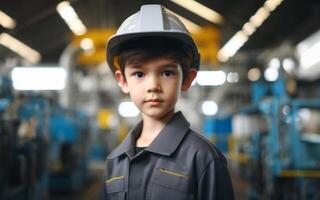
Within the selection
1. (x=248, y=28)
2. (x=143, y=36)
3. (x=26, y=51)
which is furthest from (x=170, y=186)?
(x=26, y=51)

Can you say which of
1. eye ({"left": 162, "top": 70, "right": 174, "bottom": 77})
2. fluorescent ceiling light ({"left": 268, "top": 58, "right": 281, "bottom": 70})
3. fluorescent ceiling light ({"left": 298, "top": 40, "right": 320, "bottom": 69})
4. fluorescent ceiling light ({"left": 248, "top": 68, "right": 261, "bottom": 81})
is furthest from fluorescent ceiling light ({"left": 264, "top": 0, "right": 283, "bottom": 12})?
fluorescent ceiling light ({"left": 298, "top": 40, "right": 320, "bottom": 69})

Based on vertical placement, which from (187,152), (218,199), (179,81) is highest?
(179,81)

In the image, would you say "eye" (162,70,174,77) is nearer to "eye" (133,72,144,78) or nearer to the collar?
"eye" (133,72,144,78)

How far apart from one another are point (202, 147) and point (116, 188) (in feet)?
1.08

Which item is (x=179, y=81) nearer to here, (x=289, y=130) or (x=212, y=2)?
(x=212, y=2)

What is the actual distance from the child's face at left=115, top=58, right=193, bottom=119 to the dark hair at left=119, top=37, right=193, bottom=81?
17 millimetres

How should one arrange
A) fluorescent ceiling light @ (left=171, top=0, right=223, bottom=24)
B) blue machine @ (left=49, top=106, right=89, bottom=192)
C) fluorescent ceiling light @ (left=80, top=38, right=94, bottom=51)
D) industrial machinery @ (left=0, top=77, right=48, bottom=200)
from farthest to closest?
blue machine @ (left=49, top=106, right=89, bottom=192) → industrial machinery @ (left=0, top=77, right=48, bottom=200) → fluorescent ceiling light @ (left=80, top=38, right=94, bottom=51) → fluorescent ceiling light @ (left=171, top=0, right=223, bottom=24)

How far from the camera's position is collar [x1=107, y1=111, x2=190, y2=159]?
1.15m

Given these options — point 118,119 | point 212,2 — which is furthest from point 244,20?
point 118,119

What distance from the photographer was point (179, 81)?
46.0 inches

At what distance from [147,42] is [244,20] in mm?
417

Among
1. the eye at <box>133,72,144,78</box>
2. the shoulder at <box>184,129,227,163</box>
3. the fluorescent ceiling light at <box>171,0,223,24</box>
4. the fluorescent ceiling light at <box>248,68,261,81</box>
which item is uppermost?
the fluorescent ceiling light at <box>248,68,261,81</box>

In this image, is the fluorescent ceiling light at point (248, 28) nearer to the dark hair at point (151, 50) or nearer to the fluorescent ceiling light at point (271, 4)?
the fluorescent ceiling light at point (271, 4)

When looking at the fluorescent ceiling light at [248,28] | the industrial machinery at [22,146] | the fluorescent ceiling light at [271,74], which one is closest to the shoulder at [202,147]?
the fluorescent ceiling light at [248,28]
